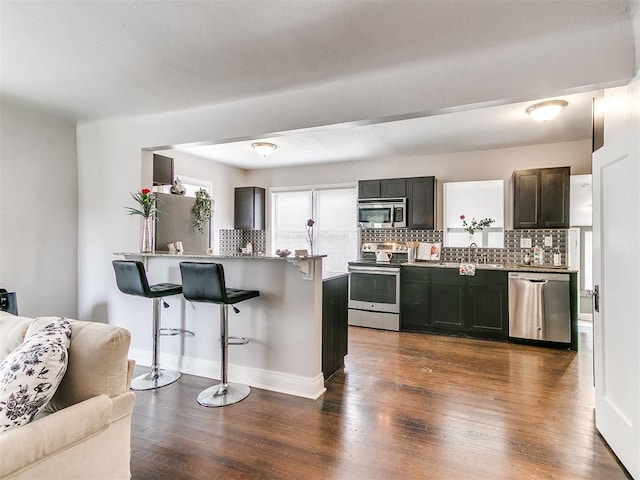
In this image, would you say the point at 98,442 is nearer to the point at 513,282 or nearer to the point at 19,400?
the point at 19,400

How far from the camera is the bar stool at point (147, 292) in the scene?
2848mm

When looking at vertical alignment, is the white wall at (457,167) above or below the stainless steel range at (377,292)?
above

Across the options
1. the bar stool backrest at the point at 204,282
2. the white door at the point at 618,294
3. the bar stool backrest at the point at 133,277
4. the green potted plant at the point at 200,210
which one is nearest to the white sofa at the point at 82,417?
the bar stool backrest at the point at 204,282

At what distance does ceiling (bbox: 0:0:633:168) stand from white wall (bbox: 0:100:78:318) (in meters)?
0.31

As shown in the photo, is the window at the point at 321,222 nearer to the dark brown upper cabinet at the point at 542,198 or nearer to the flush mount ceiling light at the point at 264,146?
the flush mount ceiling light at the point at 264,146

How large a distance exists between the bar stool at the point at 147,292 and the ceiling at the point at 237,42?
1.51 m

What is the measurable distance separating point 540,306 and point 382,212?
7.95ft

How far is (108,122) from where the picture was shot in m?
3.64

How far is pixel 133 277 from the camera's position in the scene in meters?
2.87

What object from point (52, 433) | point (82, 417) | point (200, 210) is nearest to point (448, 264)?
point (200, 210)

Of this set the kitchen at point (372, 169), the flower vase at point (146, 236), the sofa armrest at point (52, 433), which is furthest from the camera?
the kitchen at point (372, 169)

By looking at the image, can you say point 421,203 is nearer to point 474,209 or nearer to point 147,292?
point 474,209

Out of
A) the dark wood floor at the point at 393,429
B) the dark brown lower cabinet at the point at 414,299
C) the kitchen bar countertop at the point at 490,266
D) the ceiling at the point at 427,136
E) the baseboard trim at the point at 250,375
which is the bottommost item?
the dark wood floor at the point at 393,429

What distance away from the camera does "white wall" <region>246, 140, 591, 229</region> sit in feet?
15.1
